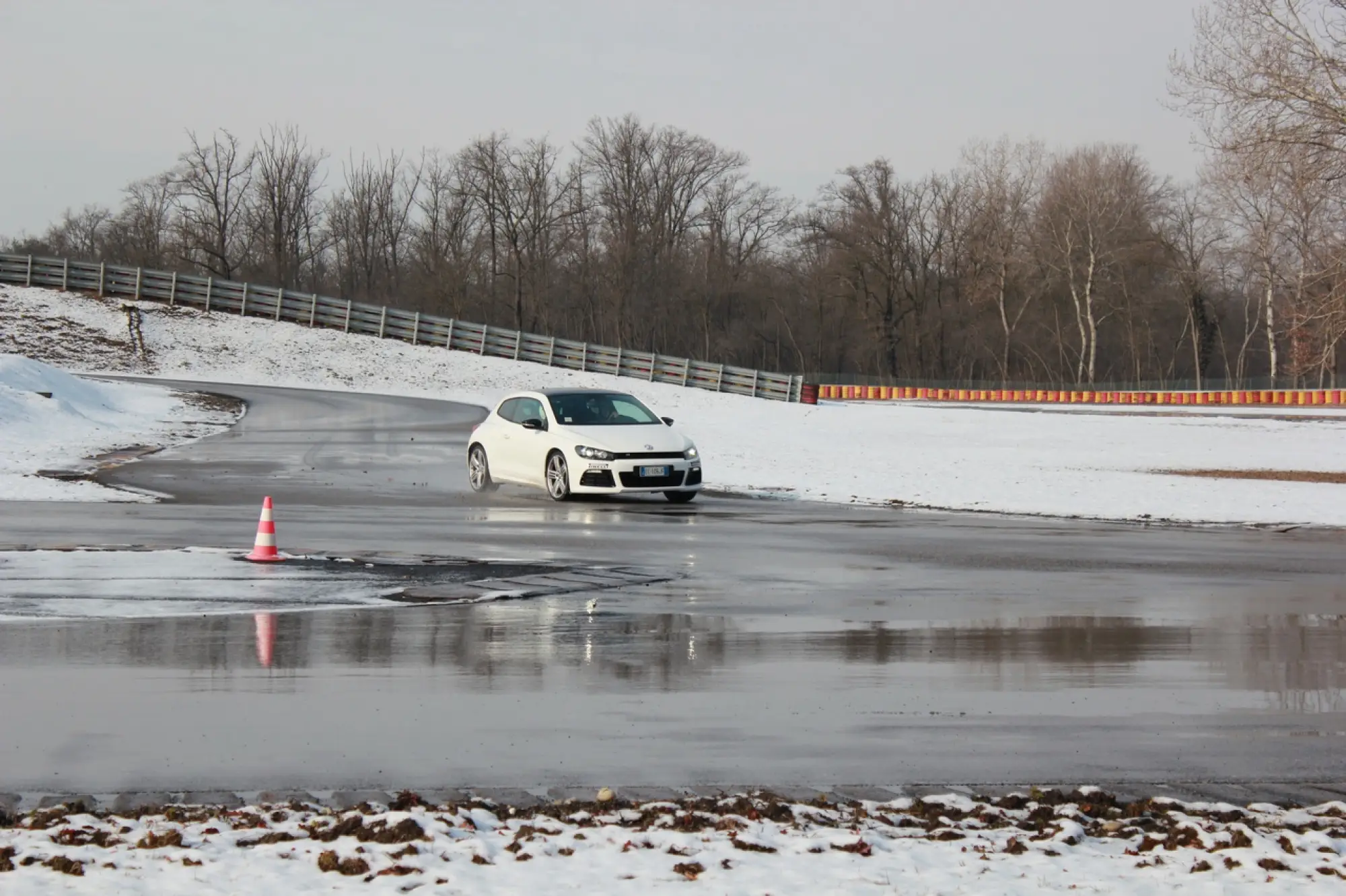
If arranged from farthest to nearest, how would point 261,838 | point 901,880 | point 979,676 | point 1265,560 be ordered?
1. point 1265,560
2. point 979,676
3. point 261,838
4. point 901,880

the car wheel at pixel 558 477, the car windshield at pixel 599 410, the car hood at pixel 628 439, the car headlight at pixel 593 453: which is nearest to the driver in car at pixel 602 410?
the car windshield at pixel 599 410

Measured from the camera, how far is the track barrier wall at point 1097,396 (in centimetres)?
6331

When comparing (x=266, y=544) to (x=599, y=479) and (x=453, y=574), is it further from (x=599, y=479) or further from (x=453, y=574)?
(x=599, y=479)

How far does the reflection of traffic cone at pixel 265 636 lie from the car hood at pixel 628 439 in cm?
1061

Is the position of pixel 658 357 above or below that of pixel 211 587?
above

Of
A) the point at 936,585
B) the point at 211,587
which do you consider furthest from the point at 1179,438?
the point at 211,587

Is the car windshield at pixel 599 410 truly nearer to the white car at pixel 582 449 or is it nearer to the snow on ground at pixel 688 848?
the white car at pixel 582 449

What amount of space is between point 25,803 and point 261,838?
1.18 metres

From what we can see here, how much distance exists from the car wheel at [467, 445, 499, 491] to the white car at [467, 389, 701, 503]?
0.4 inches

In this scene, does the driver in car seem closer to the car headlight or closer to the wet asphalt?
the car headlight

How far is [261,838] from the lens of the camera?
5.17 metres

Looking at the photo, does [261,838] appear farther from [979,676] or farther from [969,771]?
[979,676]

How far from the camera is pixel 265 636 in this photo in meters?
9.64

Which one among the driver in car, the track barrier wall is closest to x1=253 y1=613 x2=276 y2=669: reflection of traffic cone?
the driver in car
